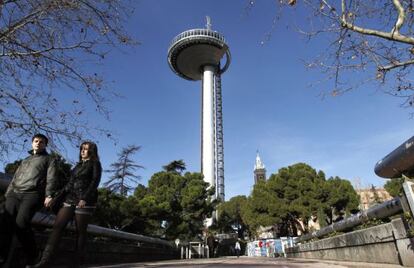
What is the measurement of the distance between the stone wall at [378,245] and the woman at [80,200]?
13.9 feet

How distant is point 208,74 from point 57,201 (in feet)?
303

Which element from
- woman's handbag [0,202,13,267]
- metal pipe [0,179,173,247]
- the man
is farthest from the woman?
metal pipe [0,179,173,247]

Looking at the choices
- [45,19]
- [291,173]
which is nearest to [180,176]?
[291,173]

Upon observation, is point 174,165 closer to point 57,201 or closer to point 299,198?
point 299,198

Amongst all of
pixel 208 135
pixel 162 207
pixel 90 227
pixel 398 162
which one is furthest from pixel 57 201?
pixel 208 135

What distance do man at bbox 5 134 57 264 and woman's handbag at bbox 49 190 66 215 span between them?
69 mm

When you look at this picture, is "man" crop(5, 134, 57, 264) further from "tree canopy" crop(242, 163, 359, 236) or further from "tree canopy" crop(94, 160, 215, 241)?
"tree canopy" crop(242, 163, 359, 236)

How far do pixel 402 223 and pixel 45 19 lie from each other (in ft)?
21.5

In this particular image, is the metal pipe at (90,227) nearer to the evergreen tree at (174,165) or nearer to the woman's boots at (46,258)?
the woman's boots at (46,258)

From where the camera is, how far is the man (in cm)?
465

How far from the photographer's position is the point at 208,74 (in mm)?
95750

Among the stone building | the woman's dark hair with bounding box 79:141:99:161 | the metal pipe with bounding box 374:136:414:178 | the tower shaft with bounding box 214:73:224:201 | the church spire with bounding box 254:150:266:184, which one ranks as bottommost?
the metal pipe with bounding box 374:136:414:178

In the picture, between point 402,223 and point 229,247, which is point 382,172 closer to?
point 402,223

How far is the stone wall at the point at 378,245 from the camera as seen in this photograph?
4.74m
